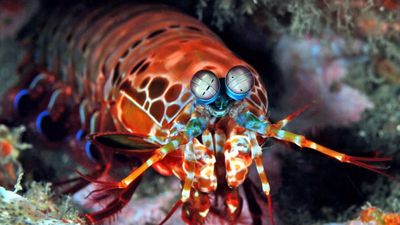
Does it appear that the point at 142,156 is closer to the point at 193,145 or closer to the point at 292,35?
the point at 193,145

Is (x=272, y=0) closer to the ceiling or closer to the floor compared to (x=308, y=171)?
closer to the ceiling

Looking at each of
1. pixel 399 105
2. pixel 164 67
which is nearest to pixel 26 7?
pixel 164 67

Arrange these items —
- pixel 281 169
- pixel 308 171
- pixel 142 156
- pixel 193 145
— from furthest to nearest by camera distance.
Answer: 1. pixel 308 171
2. pixel 281 169
3. pixel 142 156
4. pixel 193 145

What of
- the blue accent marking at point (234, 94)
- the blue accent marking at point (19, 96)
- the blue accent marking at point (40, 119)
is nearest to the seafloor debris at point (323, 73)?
the blue accent marking at point (234, 94)

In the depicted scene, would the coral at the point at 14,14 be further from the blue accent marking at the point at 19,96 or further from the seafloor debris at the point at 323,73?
the seafloor debris at the point at 323,73

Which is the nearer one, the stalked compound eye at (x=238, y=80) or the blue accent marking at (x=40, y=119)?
the stalked compound eye at (x=238, y=80)

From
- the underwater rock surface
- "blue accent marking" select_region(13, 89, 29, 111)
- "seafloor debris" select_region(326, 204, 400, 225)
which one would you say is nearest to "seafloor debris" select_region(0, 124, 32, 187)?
the underwater rock surface
